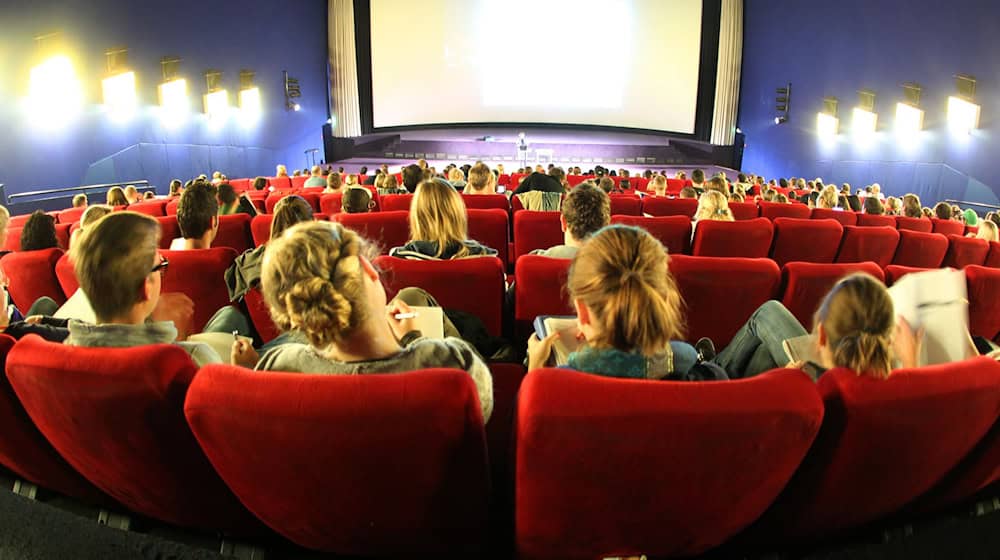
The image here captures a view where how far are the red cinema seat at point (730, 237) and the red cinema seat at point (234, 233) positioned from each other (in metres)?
2.94

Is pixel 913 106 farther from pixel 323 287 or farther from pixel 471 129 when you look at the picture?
pixel 323 287

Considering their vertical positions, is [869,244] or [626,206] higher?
[626,206]

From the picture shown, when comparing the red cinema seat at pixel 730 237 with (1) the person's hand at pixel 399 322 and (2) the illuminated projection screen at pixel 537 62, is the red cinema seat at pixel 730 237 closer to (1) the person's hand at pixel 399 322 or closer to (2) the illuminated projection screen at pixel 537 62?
(1) the person's hand at pixel 399 322

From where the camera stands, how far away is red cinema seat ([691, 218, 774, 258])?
333cm

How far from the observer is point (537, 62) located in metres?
16.1

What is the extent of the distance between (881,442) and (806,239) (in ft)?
9.92

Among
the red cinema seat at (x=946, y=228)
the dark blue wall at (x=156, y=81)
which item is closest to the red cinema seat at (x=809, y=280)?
the red cinema seat at (x=946, y=228)

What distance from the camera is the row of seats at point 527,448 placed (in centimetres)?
90

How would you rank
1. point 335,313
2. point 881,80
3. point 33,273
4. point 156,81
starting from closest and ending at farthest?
point 335,313, point 33,273, point 156,81, point 881,80

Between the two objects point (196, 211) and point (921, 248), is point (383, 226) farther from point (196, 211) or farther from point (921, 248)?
point (921, 248)

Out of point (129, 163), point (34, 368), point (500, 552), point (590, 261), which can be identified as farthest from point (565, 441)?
point (129, 163)

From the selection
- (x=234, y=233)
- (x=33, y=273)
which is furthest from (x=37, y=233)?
(x=234, y=233)

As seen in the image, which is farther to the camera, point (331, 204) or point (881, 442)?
point (331, 204)

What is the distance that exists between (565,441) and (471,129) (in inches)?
686
